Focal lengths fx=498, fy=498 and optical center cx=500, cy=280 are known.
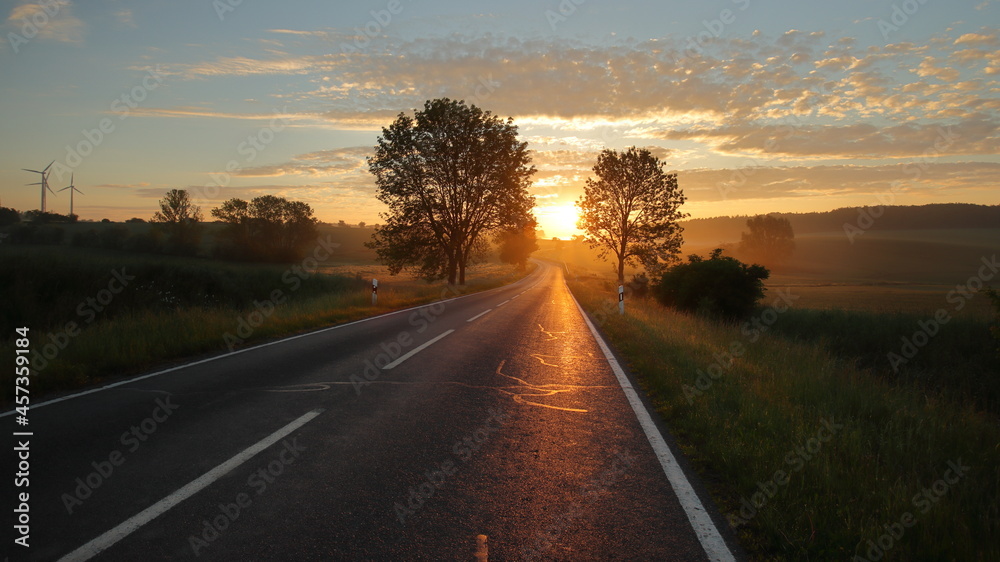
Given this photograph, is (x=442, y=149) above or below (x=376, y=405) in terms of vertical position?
above

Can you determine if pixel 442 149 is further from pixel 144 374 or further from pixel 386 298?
pixel 144 374

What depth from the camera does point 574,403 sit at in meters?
6.32

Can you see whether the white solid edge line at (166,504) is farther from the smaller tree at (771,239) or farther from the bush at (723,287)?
the smaller tree at (771,239)

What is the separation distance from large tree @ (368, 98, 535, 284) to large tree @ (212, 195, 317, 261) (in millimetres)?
32150

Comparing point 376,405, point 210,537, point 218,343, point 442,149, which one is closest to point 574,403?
point 376,405

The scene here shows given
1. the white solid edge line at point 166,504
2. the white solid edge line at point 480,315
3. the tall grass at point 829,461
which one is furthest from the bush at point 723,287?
the white solid edge line at point 166,504

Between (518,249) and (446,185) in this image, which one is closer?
(446,185)

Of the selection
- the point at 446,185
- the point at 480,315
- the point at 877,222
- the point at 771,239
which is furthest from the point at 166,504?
the point at 877,222

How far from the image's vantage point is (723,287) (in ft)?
78.3

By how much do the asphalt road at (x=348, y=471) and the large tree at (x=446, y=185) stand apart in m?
25.9

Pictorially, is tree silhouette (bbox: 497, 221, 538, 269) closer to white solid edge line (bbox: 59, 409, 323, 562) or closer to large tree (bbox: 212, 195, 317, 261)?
large tree (bbox: 212, 195, 317, 261)

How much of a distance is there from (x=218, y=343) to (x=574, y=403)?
756 cm

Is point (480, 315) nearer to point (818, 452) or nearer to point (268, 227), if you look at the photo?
point (818, 452)

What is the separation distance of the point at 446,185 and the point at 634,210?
48.6ft
